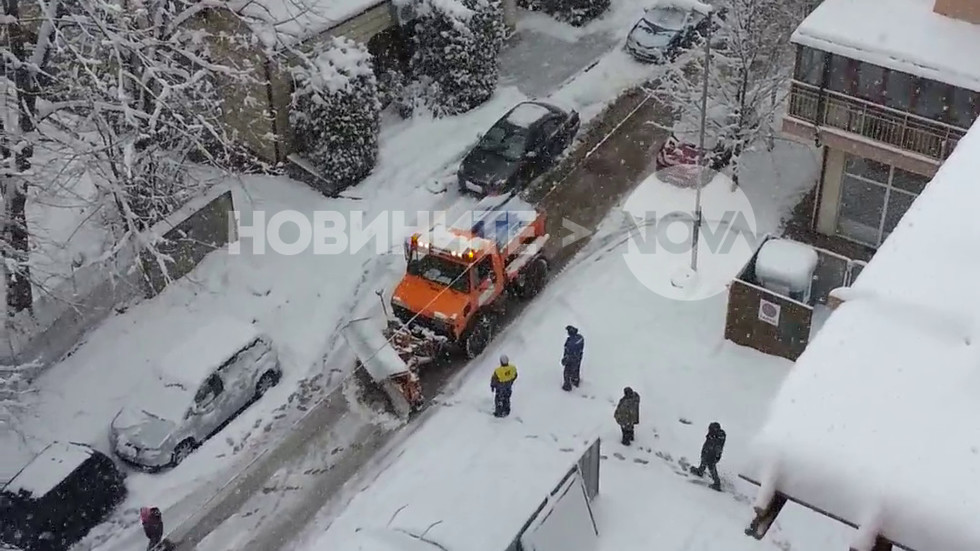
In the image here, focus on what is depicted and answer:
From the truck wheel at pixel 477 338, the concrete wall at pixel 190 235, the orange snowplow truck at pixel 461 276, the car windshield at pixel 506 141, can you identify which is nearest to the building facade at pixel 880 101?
the car windshield at pixel 506 141

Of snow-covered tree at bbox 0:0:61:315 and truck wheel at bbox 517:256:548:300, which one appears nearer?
snow-covered tree at bbox 0:0:61:315

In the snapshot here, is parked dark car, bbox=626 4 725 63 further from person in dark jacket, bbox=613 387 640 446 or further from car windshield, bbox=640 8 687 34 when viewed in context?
person in dark jacket, bbox=613 387 640 446

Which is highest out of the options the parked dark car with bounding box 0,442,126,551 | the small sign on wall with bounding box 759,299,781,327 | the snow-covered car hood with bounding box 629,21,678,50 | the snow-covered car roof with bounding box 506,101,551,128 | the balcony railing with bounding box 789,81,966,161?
the balcony railing with bounding box 789,81,966,161

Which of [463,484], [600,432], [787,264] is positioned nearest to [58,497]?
[463,484]

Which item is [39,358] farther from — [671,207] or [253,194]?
[671,207]

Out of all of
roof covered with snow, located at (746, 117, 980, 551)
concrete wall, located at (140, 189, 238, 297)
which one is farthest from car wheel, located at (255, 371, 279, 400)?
roof covered with snow, located at (746, 117, 980, 551)
